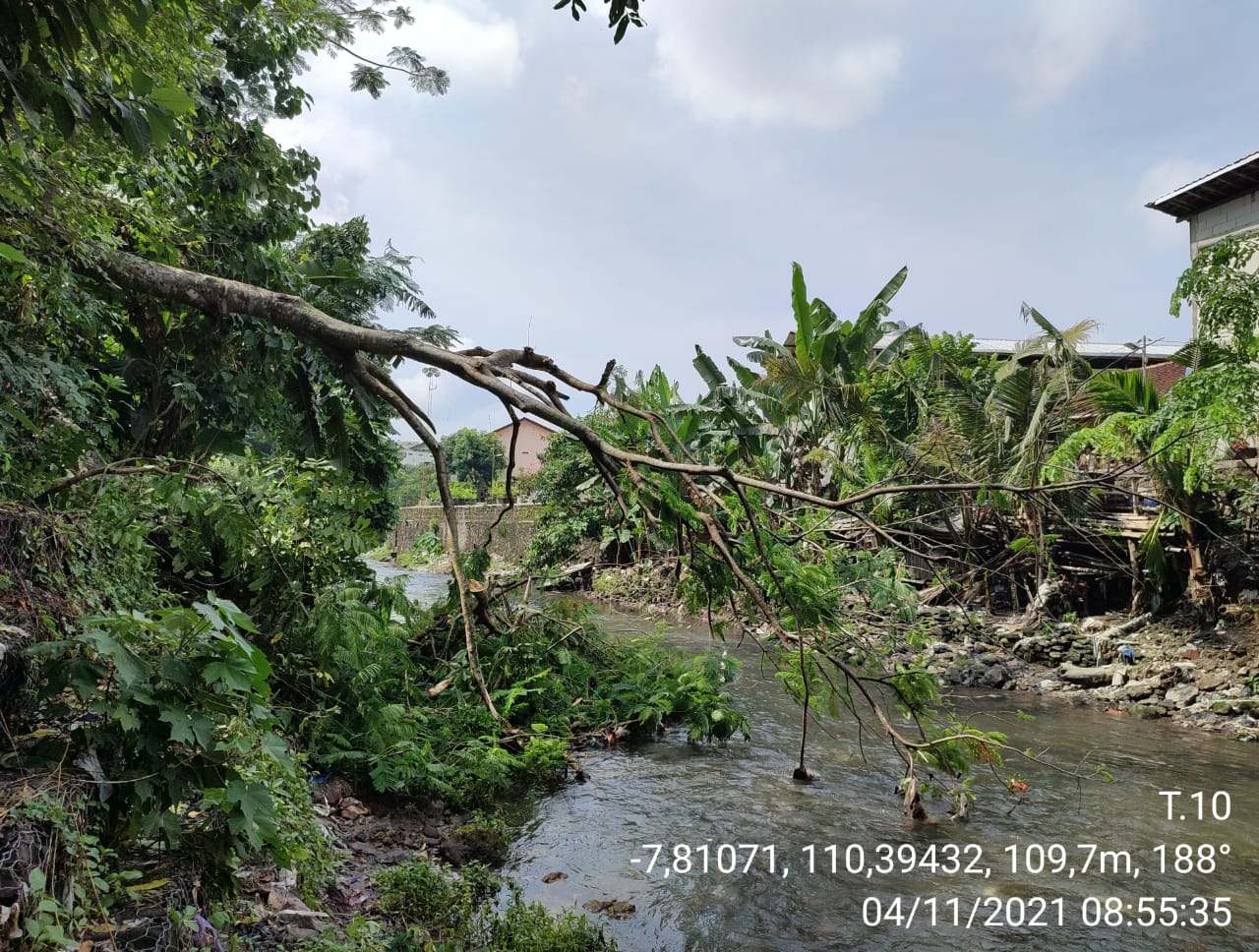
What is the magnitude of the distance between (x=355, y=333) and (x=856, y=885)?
4.00 m

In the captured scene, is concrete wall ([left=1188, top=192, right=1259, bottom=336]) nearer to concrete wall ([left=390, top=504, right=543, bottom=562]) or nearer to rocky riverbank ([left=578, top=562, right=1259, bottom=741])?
rocky riverbank ([left=578, top=562, right=1259, bottom=741])

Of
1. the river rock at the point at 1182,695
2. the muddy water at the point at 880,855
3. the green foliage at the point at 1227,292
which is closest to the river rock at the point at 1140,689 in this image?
the river rock at the point at 1182,695

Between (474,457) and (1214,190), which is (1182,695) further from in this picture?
(474,457)

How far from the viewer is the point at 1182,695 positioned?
9117 millimetres

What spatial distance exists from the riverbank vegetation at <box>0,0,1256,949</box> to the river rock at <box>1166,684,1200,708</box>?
169cm

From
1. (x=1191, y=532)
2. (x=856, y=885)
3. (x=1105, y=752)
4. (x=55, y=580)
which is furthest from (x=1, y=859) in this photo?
(x=1191, y=532)

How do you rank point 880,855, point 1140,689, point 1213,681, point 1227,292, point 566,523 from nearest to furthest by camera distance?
point 880,855, point 1227,292, point 1213,681, point 1140,689, point 566,523

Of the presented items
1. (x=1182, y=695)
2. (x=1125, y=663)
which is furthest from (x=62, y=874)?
(x=1125, y=663)

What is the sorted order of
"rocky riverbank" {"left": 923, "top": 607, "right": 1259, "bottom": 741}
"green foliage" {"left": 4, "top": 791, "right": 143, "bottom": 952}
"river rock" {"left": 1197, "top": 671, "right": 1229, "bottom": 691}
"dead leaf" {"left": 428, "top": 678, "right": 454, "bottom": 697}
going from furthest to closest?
1. "river rock" {"left": 1197, "top": 671, "right": 1229, "bottom": 691}
2. "rocky riverbank" {"left": 923, "top": 607, "right": 1259, "bottom": 741}
3. "dead leaf" {"left": 428, "top": 678, "right": 454, "bottom": 697}
4. "green foliage" {"left": 4, "top": 791, "right": 143, "bottom": 952}

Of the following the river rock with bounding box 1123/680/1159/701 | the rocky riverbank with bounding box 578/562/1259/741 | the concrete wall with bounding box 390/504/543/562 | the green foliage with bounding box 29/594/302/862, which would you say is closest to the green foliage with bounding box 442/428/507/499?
the concrete wall with bounding box 390/504/543/562

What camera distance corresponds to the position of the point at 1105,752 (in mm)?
7547

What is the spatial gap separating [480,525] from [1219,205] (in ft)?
77.6

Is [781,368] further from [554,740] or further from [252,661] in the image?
[252,661]

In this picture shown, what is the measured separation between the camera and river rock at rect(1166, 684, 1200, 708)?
9016mm
